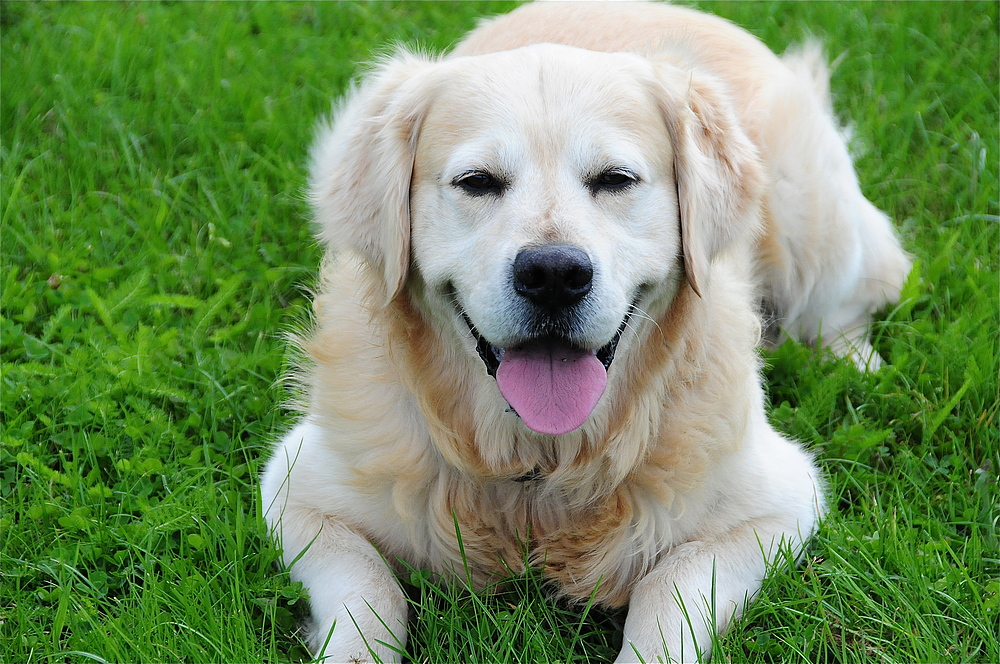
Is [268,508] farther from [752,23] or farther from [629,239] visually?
[752,23]

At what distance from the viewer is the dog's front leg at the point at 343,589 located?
2826 mm

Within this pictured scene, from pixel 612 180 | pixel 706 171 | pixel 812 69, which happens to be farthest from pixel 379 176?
pixel 812 69

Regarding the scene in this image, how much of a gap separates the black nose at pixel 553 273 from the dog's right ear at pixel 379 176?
1.54 feet

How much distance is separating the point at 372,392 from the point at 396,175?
0.70 meters

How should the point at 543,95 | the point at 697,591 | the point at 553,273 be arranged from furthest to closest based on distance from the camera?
the point at 697,591 → the point at 543,95 → the point at 553,273

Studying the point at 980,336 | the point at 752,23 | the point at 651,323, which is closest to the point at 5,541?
the point at 651,323

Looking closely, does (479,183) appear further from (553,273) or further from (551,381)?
(551,381)

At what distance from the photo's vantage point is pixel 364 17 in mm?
6395

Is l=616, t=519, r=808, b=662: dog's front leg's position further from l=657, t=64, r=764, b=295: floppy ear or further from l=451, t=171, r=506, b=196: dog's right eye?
l=451, t=171, r=506, b=196: dog's right eye

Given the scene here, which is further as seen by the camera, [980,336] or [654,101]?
[980,336]

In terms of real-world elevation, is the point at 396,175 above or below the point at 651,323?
above

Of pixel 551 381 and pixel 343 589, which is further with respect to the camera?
pixel 343 589

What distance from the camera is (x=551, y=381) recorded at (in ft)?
9.26

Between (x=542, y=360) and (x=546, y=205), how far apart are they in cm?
44
